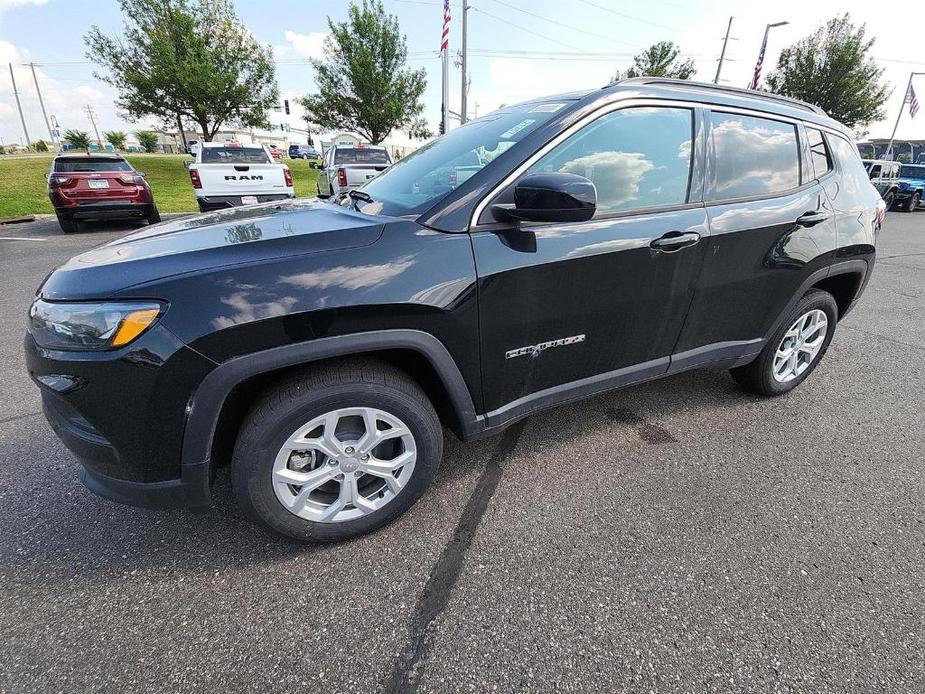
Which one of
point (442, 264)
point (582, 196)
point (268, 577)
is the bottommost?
point (268, 577)

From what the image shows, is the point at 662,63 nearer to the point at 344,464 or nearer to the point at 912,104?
the point at 912,104

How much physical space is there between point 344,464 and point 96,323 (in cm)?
94

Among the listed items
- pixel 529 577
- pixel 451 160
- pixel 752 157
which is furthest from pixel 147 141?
pixel 529 577

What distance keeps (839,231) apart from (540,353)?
2158 mm

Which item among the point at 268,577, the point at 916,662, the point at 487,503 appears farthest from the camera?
the point at 487,503

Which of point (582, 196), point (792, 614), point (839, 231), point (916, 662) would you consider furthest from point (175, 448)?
point (839, 231)

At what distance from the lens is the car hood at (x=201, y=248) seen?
153 cm

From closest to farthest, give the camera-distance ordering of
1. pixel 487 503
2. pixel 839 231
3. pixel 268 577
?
pixel 268 577, pixel 487 503, pixel 839 231

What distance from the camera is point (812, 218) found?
2637 mm

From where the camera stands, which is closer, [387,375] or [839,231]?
[387,375]

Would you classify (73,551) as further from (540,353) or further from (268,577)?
(540,353)

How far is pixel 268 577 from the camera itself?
179 centimetres

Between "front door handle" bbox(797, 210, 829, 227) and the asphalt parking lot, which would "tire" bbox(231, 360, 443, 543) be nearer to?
the asphalt parking lot

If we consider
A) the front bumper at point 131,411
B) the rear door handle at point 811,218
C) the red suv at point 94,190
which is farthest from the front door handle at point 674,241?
the red suv at point 94,190
